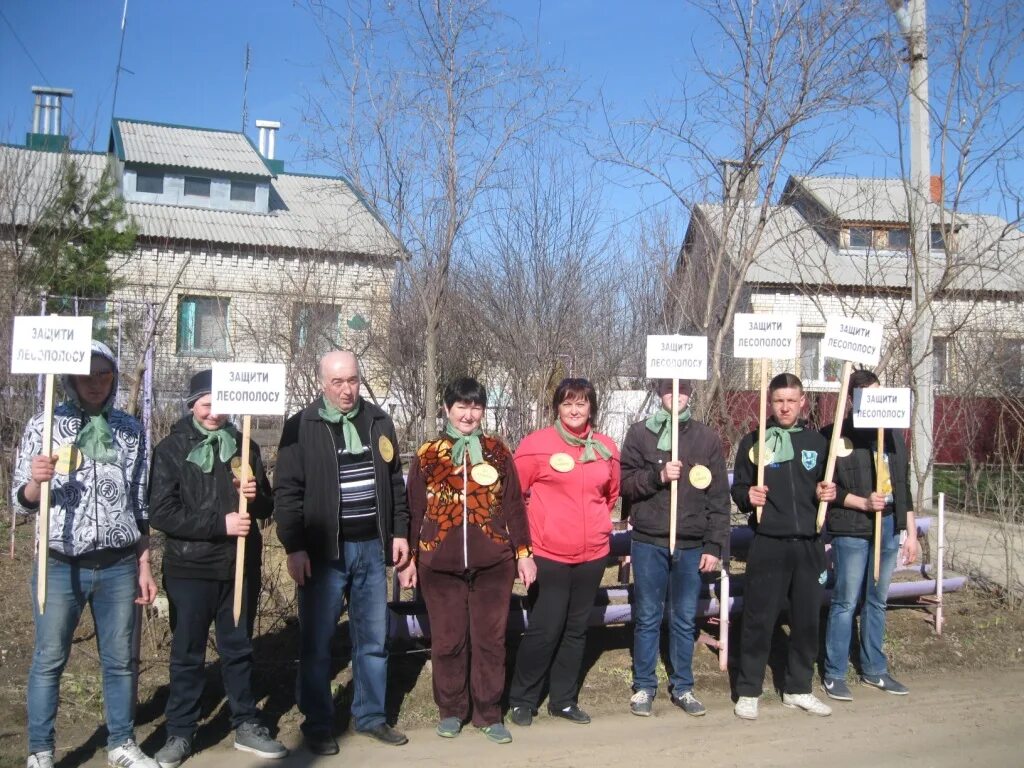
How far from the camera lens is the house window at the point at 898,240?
8.45 m

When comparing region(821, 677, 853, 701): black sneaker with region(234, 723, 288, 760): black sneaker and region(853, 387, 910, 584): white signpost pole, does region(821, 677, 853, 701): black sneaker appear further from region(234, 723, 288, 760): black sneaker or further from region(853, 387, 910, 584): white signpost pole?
region(234, 723, 288, 760): black sneaker

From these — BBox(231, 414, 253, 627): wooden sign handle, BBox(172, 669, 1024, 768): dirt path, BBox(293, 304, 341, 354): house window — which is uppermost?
BBox(293, 304, 341, 354): house window

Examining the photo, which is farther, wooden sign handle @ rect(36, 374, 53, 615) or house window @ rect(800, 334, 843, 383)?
house window @ rect(800, 334, 843, 383)

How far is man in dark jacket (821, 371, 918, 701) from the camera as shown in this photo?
5.52 m

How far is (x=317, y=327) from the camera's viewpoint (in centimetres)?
1342

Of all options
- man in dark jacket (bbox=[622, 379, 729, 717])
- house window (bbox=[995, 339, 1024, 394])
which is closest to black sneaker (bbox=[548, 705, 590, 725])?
man in dark jacket (bbox=[622, 379, 729, 717])

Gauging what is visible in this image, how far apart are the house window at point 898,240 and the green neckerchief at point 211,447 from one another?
6.41m

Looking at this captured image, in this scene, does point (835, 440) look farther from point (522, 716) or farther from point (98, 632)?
point (98, 632)

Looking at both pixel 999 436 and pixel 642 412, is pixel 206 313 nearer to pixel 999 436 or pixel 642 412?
pixel 642 412

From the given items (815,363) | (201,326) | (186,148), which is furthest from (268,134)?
(815,363)

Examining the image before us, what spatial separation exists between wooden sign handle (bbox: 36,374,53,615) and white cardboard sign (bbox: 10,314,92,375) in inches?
3.3

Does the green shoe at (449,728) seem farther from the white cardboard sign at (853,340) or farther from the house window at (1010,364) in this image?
the house window at (1010,364)

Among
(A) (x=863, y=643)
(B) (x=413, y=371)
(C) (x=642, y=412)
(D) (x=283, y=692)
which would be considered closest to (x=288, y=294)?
(B) (x=413, y=371)

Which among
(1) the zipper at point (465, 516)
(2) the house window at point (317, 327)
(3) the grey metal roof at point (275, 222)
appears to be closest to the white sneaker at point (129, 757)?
(1) the zipper at point (465, 516)
